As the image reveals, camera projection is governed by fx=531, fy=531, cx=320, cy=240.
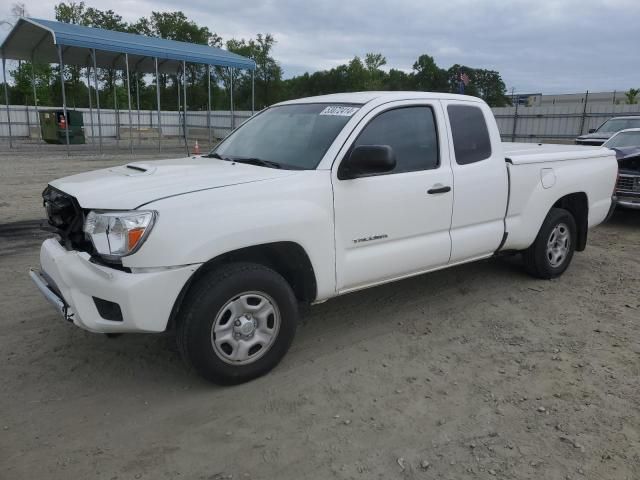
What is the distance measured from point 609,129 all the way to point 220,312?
533 inches

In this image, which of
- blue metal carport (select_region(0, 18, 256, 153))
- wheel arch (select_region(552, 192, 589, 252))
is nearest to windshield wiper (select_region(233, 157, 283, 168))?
wheel arch (select_region(552, 192, 589, 252))

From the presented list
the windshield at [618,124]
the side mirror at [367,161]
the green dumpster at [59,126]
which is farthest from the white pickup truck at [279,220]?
the green dumpster at [59,126]

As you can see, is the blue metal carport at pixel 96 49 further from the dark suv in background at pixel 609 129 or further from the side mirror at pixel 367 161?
the side mirror at pixel 367 161

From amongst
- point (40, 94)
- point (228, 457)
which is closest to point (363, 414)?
point (228, 457)

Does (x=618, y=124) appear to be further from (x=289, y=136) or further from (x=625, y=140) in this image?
(x=289, y=136)

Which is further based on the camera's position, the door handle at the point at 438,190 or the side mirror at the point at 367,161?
the door handle at the point at 438,190

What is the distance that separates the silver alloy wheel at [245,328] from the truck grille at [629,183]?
7.60 m

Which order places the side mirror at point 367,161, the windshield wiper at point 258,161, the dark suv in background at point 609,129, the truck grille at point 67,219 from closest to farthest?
the truck grille at point 67,219 → the side mirror at point 367,161 → the windshield wiper at point 258,161 → the dark suv in background at point 609,129

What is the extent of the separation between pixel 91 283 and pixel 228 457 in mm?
1264

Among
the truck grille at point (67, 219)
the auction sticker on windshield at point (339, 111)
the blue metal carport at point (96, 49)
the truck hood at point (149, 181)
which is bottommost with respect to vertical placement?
the truck grille at point (67, 219)

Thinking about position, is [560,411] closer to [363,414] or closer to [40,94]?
[363,414]

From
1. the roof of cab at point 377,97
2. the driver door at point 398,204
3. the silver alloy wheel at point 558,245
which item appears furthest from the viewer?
the silver alloy wheel at point 558,245

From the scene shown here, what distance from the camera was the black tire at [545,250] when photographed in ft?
17.8

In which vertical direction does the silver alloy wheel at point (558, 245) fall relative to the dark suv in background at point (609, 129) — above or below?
below
